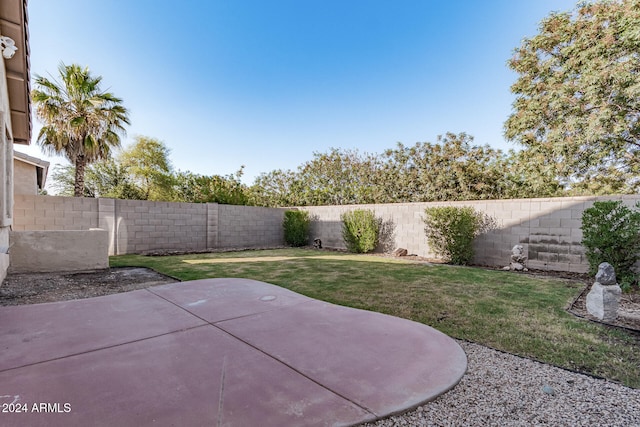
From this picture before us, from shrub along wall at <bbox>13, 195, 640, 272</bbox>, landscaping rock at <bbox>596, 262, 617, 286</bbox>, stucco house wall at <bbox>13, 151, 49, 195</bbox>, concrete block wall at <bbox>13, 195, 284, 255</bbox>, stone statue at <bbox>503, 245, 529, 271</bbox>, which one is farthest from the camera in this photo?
stucco house wall at <bbox>13, 151, 49, 195</bbox>

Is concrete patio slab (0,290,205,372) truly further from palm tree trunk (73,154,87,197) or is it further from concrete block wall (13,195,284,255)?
palm tree trunk (73,154,87,197)

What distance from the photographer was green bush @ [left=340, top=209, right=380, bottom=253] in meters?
10.8

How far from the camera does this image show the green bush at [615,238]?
5418mm

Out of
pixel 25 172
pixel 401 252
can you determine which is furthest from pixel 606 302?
pixel 25 172

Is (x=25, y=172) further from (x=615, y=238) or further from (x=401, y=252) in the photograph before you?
(x=615, y=238)

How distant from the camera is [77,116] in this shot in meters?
10.8

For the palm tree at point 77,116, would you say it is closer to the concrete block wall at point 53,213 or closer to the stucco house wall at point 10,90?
the concrete block wall at point 53,213

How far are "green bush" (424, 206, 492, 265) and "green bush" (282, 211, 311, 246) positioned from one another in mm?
5808

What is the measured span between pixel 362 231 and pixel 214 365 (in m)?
9.00

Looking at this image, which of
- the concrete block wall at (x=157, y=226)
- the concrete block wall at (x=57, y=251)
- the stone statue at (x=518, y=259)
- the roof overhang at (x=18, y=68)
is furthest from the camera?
the concrete block wall at (x=157, y=226)

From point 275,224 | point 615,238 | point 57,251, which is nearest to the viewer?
point 615,238

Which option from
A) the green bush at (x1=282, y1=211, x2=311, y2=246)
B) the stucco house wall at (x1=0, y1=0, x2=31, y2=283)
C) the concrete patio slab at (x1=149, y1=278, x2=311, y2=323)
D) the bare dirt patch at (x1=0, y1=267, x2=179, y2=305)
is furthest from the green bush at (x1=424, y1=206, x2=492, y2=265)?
the stucco house wall at (x1=0, y1=0, x2=31, y2=283)

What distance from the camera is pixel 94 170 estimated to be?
24297 millimetres

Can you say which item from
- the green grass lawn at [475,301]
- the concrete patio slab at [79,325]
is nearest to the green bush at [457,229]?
the green grass lawn at [475,301]
